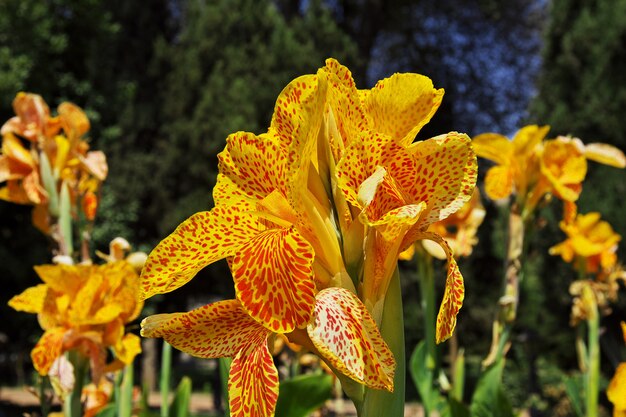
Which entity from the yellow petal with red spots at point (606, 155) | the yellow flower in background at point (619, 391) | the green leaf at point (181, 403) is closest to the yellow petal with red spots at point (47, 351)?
the green leaf at point (181, 403)

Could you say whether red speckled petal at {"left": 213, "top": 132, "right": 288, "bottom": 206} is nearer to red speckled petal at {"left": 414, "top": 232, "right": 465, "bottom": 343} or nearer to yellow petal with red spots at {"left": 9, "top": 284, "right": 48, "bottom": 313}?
red speckled petal at {"left": 414, "top": 232, "right": 465, "bottom": 343}

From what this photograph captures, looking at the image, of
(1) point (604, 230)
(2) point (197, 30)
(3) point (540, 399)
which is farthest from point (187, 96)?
(1) point (604, 230)

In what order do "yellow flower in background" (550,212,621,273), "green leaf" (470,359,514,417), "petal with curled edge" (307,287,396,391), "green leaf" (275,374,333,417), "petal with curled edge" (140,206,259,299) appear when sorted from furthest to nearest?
"yellow flower in background" (550,212,621,273) < "green leaf" (470,359,514,417) < "green leaf" (275,374,333,417) < "petal with curled edge" (140,206,259,299) < "petal with curled edge" (307,287,396,391)

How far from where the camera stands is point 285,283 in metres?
0.51

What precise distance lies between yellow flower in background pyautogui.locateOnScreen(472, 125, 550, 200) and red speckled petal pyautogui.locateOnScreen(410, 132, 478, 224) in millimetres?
914

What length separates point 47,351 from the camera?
1.12 meters

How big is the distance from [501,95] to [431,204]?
43.0ft

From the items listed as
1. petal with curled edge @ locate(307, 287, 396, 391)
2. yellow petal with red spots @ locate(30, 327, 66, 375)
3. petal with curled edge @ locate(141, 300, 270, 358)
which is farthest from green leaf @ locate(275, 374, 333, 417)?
petal with curled edge @ locate(307, 287, 396, 391)

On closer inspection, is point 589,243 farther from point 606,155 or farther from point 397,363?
point 397,363

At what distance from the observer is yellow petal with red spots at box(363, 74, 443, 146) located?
60 centimetres

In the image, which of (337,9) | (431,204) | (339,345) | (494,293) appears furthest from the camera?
(337,9)

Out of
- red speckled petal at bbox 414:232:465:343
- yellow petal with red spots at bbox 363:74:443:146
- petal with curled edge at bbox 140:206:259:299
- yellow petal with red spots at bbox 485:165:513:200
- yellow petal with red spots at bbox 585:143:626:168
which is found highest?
yellow petal with red spots at bbox 585:143:626:168

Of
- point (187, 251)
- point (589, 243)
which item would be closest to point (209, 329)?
point (187, 251)

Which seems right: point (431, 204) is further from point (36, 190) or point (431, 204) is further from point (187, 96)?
point (187, 96)
